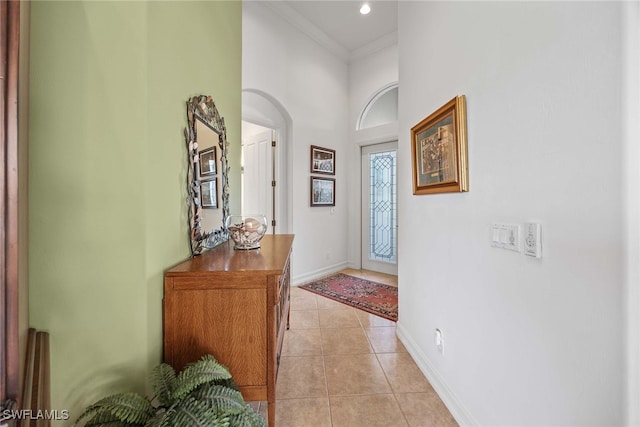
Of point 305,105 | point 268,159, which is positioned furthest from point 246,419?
point 305,105

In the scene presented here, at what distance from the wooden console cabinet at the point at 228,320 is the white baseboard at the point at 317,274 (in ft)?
7.86

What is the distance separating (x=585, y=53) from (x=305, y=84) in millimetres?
3394

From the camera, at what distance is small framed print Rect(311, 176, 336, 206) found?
12.7 feet

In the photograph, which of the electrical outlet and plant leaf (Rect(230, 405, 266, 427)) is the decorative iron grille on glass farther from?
plant leaf (Rect(230, 405, 266, 427))

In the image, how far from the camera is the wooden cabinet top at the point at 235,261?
121 centimetres

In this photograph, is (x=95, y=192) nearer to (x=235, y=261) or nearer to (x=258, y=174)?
(x=235, y=261)

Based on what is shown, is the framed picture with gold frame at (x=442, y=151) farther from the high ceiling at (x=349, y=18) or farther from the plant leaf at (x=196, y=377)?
the high ceiling at (x=349, y=18)

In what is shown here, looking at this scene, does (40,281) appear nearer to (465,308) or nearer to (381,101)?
(465,308)

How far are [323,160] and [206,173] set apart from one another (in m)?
2.62

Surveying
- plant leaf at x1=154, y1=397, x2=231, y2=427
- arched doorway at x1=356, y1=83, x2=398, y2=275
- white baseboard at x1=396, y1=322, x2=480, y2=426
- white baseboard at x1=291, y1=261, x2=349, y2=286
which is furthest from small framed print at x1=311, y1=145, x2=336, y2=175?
plant leaf at x1=154, y1=397, x2=231, y2=427

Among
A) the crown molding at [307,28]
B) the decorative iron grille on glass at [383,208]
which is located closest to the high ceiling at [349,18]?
the crown molding at [307,28]

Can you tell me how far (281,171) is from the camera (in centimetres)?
367

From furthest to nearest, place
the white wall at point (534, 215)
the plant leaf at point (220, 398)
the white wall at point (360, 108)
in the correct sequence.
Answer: the white wall at point (360, 108), the plant leaf at point (220, 398), the white wall at point (534, 215)

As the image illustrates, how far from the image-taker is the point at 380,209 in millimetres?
4266
